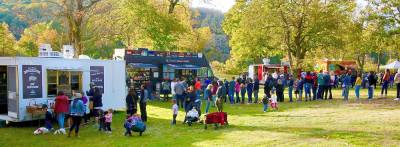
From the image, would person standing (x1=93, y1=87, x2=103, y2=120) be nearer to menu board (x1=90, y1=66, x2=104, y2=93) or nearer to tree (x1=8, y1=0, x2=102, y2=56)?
menu board (x1=90, y1=66, x2=104, y2=93)

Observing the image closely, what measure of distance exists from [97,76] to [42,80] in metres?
2.69

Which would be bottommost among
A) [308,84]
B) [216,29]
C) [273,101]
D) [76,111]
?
[273,101]

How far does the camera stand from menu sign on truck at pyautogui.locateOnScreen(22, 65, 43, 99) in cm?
1527

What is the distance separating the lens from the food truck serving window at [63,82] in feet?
53.5

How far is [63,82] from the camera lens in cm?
1673

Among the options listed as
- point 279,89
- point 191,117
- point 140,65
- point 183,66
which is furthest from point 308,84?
point 191,117

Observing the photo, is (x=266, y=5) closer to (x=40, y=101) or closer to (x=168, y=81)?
(x=168, y=81)

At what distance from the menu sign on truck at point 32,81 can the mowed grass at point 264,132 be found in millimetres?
1163

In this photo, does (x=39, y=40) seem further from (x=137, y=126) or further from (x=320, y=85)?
(x=137, y=126)

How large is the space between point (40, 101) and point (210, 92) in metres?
6.50

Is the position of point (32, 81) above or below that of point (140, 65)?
below

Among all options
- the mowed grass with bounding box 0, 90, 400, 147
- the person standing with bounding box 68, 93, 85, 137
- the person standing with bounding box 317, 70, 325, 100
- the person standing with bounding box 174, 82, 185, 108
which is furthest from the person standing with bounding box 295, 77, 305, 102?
the person standing with bounding box 68, 93, 85, 137

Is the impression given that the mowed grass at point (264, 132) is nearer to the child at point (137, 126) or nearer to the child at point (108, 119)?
the child at point (137, 126)

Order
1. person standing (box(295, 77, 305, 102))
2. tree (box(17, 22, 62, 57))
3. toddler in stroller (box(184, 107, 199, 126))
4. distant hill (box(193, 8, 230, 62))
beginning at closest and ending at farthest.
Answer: toddler in stroller (box(184, 107, 199, 126)) → person standing (box(295, 77, 305, 102)) → tree (box(17, 22, 62, 57)) → distant hill (box(193, 8, 230, 62))
